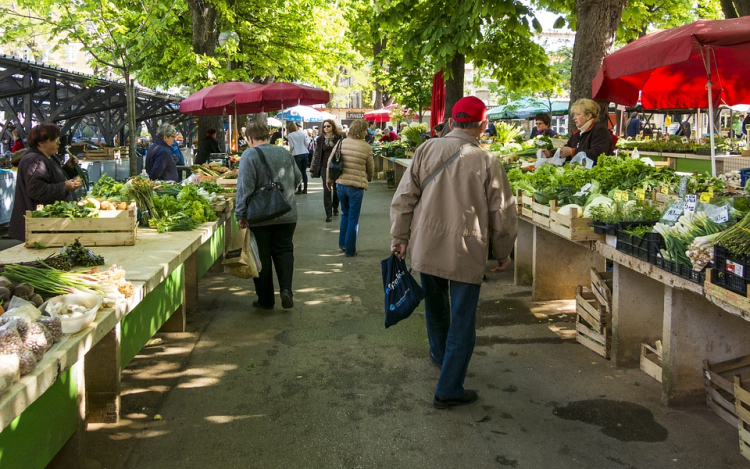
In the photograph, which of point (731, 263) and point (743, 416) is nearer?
point (731, 263)

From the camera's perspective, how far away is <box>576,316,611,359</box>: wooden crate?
533cm

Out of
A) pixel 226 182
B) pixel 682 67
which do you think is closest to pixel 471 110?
pixel 682 67

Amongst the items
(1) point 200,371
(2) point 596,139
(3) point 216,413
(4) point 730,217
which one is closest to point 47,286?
(3) point 216,413

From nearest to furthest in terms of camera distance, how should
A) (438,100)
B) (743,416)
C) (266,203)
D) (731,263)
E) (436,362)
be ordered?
(731,263) → (743,416) → (436,362) → (266,203) → (438,100)

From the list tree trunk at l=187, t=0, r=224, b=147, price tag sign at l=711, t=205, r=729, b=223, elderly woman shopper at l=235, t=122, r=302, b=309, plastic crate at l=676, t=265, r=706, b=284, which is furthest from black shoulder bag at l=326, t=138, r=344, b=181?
tree trunk at l=187, t=0, r=224, b=147

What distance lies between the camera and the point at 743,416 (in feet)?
12.4

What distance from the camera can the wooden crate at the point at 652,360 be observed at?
4.79m

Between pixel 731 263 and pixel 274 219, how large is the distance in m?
4.06

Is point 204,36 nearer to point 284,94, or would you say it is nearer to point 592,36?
point 284,94

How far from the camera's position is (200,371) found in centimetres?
522

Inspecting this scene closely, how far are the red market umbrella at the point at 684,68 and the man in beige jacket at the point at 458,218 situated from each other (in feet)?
7.94

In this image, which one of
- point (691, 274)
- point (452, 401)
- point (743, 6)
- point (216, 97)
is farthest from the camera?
point (216, 97)

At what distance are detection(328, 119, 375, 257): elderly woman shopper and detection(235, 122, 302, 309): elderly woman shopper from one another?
8.79 feet

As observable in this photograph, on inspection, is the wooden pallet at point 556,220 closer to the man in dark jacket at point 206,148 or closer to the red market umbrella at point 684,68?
the red market umbrella at point 684,68
